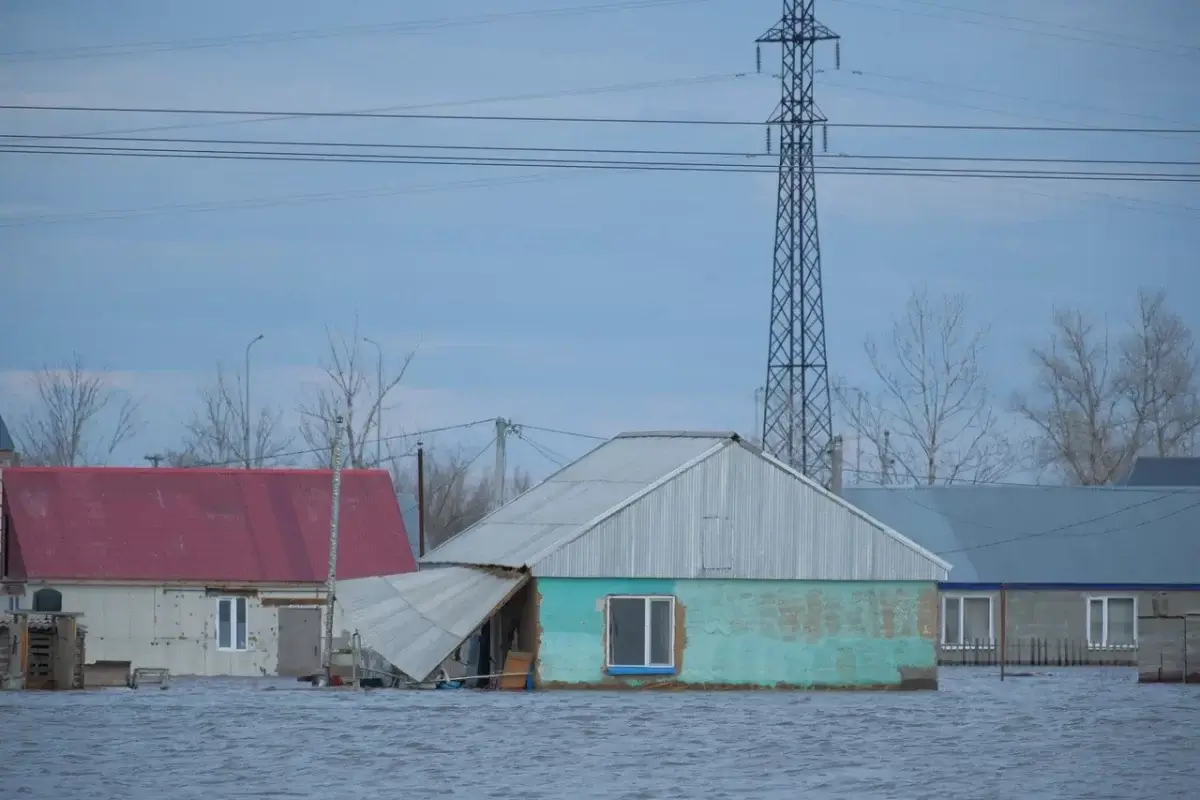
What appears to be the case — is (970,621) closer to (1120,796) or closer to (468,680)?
(468,680)

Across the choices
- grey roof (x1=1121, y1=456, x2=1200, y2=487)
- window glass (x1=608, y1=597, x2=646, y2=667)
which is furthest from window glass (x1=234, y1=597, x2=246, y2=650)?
grey roof (x1=1121, y1=456, x2=1200, y2=487)

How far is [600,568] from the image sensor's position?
4234 cm

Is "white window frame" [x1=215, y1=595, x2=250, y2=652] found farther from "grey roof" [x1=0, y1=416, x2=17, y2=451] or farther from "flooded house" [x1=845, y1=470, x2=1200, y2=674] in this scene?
"flooded house" [x1=845, y1=470, x2=1200, y2=674]

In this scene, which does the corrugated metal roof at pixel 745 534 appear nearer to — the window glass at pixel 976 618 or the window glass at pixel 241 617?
the window glass at pixel 241 617

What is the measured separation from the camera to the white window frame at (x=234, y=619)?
53.7m

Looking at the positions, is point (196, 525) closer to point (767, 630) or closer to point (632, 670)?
point (632, 670)

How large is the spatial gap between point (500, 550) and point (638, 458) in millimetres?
4415

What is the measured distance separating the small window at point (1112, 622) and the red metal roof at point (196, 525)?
21550 mm

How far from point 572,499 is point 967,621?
68.0 ft

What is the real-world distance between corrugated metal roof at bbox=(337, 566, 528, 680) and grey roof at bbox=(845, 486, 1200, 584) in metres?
21.8

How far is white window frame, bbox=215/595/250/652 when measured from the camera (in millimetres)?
53719

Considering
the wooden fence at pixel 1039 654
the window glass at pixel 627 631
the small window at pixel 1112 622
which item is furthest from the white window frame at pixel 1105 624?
the window glass at pixel 627 631

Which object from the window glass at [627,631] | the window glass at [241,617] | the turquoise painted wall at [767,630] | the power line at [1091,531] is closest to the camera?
the turquoise painted wall at [767,630]

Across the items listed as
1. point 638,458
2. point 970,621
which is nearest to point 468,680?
point 638,458
